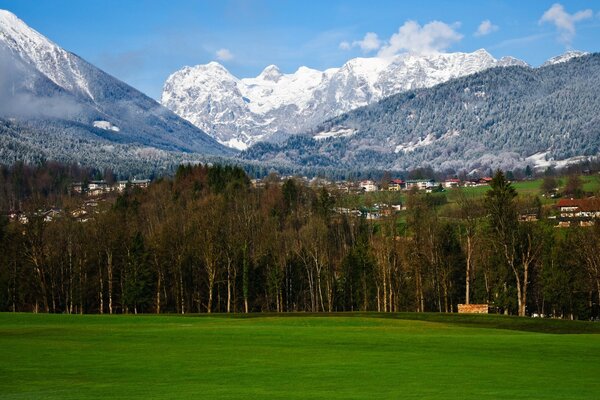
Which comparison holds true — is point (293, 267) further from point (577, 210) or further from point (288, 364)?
point (288, 364)

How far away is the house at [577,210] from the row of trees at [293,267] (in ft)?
108

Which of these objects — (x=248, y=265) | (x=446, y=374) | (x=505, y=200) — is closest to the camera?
(x=446, y=374)

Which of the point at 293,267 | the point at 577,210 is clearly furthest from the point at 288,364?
the point at 577,210

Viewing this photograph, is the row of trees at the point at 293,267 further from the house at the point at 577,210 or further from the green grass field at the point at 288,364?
the green grass field at the point at 288,364

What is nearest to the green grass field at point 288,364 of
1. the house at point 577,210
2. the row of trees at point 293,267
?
the row of trees at point 293,267

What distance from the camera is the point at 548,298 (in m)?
99.6

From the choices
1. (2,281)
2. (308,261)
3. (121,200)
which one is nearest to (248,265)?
(308,261)

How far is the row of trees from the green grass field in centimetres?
4388

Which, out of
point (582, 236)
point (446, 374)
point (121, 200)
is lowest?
point (446, 374)

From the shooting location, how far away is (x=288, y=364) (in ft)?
112

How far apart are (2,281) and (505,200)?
54.4 meters

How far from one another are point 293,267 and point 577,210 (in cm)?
7689

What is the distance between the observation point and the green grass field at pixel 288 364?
27188 mm

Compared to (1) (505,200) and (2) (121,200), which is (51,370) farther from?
(2) (121,200)
